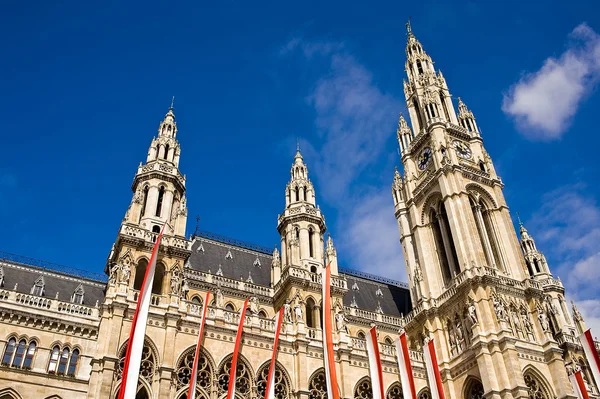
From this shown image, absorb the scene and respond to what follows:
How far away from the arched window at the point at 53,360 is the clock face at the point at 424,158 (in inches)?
1345

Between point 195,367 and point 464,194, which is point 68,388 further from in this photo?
point 464,194

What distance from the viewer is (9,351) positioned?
94.5 feet

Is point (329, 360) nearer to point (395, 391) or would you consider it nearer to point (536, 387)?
point (395, 391)

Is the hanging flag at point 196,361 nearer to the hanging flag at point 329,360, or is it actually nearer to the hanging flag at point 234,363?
the hanging flag at point 234,363

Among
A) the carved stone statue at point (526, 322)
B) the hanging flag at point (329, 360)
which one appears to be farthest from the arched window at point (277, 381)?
the carved stone statue at point (526, 322)

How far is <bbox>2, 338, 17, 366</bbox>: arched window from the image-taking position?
2842 cm

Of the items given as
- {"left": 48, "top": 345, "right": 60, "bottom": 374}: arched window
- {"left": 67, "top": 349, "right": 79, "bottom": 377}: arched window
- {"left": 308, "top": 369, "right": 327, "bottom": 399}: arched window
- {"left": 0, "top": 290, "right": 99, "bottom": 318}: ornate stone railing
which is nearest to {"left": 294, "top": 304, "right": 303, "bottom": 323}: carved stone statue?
{"left": 308, "top": 369, "right": 327, "bottom": 399}: arched window

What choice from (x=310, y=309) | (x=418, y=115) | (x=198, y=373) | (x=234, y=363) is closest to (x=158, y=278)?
(x=198, y=373)

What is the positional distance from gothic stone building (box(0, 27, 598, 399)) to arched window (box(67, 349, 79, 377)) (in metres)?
0.08

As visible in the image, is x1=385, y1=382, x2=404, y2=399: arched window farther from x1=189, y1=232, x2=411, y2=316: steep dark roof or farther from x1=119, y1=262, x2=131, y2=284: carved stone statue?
x1=119, y1=262, x2=131, y2=284: carved stone statue

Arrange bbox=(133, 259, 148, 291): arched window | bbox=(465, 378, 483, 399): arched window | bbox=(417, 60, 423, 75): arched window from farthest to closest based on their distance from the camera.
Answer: bbox=(417, 60, 423, 75): arched window → bbox=(465, 378, 483, 399): arched window → bbox=(133, 259, 148, 291): arched window

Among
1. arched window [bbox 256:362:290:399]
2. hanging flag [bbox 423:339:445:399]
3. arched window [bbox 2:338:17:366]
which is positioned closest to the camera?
arched window [bbox 2:338:17:366]

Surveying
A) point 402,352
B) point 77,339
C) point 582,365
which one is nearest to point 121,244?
point 77,339

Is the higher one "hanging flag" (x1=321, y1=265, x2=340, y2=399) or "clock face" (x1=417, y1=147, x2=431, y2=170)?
"clock face" (x1=417, y1=147, x2=431, y2=170)
